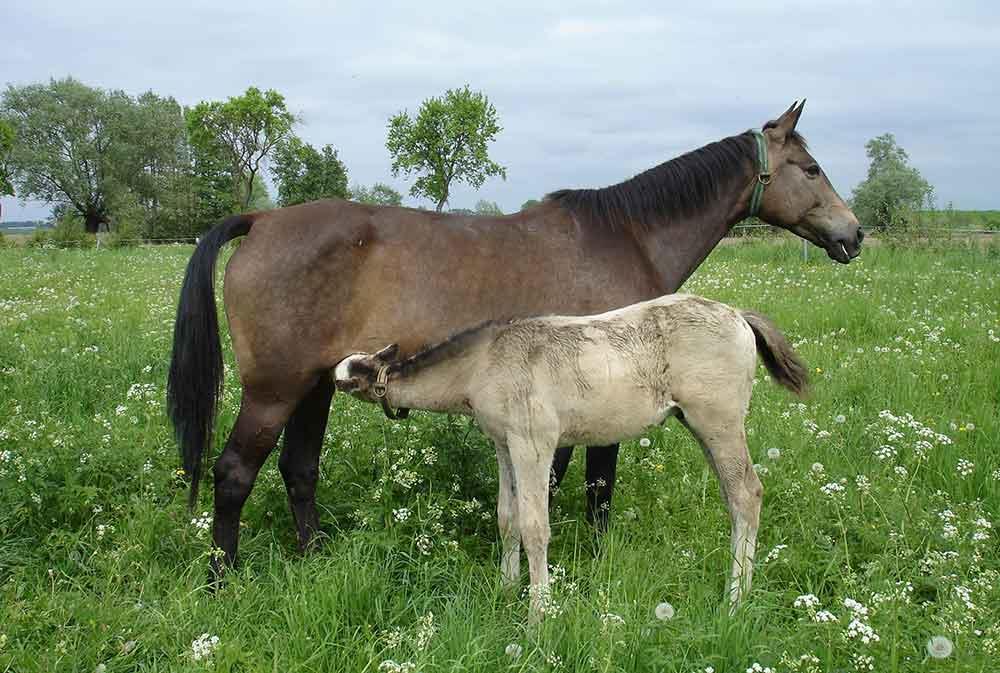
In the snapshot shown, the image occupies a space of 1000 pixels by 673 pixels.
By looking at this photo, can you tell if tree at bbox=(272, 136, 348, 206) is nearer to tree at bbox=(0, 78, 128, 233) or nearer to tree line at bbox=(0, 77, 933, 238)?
tree line at bbox=(0, 77, 933, 238)

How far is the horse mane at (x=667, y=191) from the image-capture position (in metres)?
4.54

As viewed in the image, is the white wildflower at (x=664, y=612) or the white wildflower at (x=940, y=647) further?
the white wildflower at (x=664, y=612)

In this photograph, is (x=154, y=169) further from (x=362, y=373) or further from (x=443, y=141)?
(x=362, y=373)

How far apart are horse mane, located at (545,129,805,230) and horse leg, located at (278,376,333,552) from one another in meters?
2.09

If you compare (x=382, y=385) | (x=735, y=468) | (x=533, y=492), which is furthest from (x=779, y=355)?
(x=382, y=385)

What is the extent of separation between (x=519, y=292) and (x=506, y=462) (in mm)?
1070

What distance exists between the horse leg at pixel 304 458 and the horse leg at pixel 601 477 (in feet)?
5.74

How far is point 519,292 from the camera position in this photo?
165 inches

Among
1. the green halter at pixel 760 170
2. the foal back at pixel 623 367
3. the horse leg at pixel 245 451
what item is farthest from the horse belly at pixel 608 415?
the green halter at pixel 760 170

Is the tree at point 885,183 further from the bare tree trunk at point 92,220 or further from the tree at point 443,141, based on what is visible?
the bare tree trunk at point 92,220

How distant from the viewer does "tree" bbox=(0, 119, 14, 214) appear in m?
41.2

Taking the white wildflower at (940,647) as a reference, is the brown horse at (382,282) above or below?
above

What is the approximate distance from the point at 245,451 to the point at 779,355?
10.0 feet

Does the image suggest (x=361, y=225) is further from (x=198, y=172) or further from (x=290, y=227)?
(x=198, y=172)
